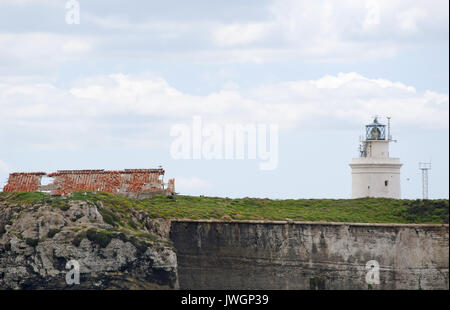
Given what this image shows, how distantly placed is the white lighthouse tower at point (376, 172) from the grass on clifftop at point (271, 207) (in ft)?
6.20

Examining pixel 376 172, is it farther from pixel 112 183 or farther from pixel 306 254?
pixel 112 183

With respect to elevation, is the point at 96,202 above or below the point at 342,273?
above

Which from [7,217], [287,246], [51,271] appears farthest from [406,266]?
[7,217]

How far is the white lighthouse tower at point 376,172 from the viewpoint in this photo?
75.6m

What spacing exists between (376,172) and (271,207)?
789cm

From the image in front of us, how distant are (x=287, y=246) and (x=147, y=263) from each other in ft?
28.7

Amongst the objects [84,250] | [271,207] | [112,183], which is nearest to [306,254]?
[271,207]

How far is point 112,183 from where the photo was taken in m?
75.4

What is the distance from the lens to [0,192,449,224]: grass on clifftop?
6756cm

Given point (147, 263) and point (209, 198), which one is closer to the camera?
point (147, 263)

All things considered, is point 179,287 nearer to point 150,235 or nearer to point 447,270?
point 150,235

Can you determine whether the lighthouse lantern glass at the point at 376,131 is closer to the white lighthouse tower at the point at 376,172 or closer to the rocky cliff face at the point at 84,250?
the white lighthouse tower at the point at 376,172

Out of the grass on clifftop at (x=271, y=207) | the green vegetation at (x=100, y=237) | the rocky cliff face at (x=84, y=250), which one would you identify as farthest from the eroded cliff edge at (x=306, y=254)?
the green vegetation at (x=100, y=237)
